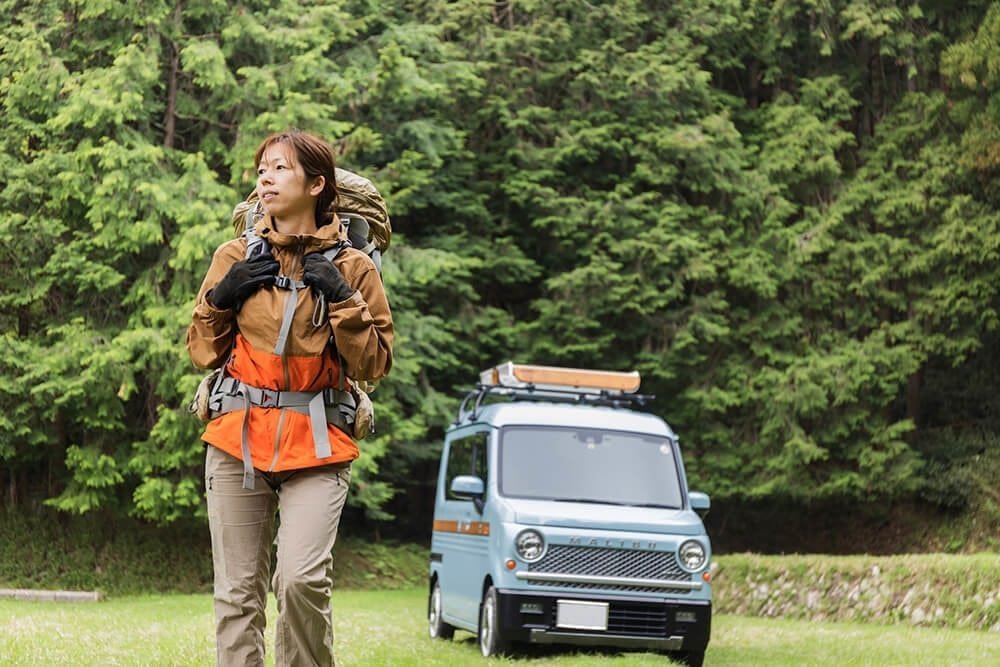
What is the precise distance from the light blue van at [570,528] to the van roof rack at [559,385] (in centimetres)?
1

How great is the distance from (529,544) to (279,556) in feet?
23.5

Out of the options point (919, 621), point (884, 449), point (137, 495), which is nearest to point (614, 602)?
point (919, 621)

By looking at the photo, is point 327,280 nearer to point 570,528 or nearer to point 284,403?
point 284,403

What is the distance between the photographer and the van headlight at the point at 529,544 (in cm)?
1236

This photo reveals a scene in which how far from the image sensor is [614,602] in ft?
40.2

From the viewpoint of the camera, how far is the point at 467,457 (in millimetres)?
14758

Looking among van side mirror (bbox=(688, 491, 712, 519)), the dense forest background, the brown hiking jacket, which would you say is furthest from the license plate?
the dense forest background

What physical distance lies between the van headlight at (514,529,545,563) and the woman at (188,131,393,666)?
6.81m

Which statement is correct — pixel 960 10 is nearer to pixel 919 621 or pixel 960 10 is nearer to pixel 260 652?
pixel 919 621

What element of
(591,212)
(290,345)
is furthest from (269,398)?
(591,212)

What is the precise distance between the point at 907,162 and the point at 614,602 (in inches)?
786

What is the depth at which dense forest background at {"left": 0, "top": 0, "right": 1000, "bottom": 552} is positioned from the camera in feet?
80.1

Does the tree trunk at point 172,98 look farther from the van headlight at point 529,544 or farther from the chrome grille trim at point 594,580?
the chrome grille trim at point 594,580

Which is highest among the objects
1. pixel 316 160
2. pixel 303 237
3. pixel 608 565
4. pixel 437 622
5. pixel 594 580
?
pixel 316 160
